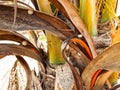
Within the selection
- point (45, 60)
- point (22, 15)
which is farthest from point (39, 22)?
point (45, 60)

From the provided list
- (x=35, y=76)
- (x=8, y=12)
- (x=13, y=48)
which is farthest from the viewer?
(x=35, y=76)

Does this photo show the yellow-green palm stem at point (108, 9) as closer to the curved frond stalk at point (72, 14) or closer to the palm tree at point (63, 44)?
the palm tree at point (63, 44)

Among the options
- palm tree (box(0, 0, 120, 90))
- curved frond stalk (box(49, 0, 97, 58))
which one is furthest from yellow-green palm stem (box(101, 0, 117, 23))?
curved frond stalk (box(49, 0, 97, 58))

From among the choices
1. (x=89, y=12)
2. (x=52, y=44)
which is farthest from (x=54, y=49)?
(x=89, y=12)

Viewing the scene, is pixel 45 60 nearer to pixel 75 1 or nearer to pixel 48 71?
pixel 48 71

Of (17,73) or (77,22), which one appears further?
(17,73)

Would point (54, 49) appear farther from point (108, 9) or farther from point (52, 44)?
point (108, 9)

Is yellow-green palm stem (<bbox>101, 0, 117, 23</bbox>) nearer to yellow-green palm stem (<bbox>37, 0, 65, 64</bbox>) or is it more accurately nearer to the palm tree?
the palm tree
